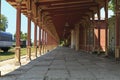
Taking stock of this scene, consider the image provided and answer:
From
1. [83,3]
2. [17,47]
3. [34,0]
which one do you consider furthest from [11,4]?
[17,47]

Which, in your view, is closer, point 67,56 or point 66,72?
point 66,72

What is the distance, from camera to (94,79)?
11.8 m

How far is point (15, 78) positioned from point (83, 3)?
20.6 meters

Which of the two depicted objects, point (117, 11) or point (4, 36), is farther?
point (4, 36)

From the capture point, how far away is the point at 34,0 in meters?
27.5

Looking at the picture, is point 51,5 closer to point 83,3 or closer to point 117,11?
point 83,3

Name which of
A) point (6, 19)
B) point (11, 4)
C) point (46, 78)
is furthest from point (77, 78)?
point (6, 19)

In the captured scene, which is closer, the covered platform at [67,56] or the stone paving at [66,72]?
the stone paving at [66,72]

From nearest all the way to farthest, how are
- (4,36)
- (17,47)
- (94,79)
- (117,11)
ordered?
(94,79), (17,47), (117,11), (4,36)

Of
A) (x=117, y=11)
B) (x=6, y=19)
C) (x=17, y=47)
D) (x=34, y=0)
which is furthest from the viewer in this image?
(x=6, y=19)

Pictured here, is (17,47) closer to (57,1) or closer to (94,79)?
(94,79)

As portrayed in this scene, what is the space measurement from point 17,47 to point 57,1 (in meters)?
10.4

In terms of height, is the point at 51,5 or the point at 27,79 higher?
the point at 51,5

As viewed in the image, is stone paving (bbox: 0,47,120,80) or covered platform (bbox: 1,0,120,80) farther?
covered platform (bbox: 1,0,120,80)
